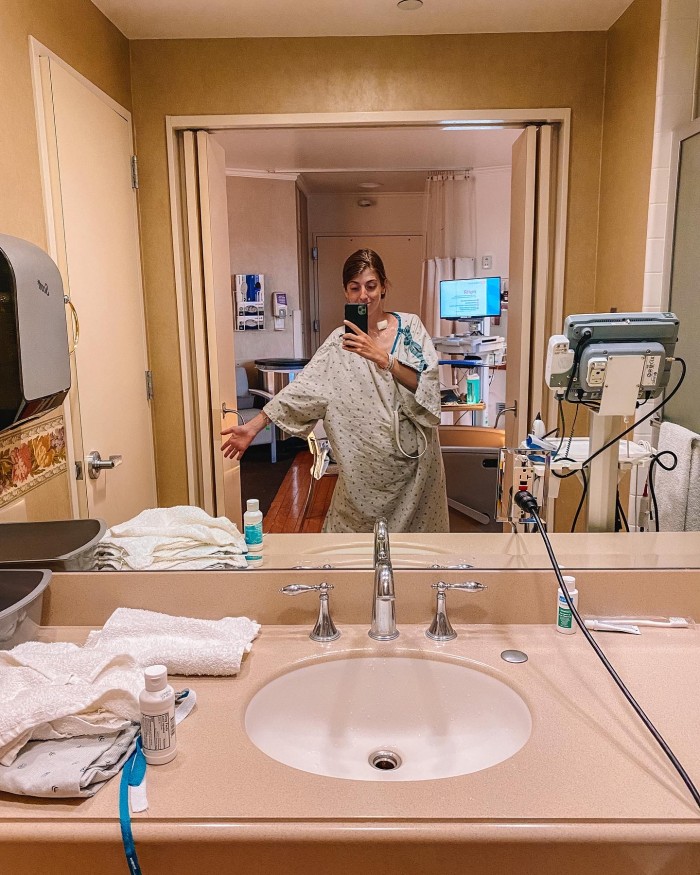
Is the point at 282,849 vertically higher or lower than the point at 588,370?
lower

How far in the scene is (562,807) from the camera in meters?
0.80

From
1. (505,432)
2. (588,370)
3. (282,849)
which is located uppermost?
(588,370)

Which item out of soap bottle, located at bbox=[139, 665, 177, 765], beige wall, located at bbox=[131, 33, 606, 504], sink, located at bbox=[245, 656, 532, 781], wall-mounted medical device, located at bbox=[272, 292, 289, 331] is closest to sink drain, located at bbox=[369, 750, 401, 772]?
sink, located at bbox=[245, 656, 532, 781]

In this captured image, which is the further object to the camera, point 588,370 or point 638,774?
point 588,370

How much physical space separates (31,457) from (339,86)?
1.00m

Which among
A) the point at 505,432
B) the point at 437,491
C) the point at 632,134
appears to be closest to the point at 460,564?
the point at 437,491

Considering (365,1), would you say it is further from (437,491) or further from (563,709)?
(563,709)

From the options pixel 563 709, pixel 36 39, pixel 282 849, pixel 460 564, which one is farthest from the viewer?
pixel 460 564

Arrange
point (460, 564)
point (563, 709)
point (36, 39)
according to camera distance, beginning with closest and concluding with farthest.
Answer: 1. point (563, 709)
2. point (36, 39)
3. point (460, 564)

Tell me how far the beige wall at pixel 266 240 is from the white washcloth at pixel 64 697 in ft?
2.13

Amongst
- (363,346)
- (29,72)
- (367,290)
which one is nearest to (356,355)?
(363,346)

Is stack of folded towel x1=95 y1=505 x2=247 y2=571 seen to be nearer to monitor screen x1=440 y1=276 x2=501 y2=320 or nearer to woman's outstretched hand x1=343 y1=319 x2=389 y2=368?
woman's outstretched hand x1=343 y1=319 x2=389 y2=368

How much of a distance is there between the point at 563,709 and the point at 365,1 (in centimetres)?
137

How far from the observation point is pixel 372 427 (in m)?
1.35
